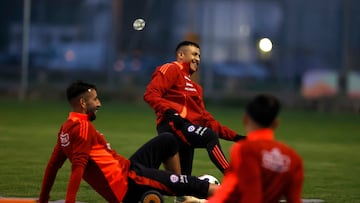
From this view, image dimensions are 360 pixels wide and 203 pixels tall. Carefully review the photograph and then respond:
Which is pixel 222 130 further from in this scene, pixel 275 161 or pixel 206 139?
pixel 275 161

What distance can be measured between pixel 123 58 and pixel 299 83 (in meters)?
7.29

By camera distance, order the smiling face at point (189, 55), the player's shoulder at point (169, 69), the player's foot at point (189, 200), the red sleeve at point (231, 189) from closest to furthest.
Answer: the red sleeve at point (231, 189) < the player's foot at point (189, 200) < the player's shoulder at point (169, 69) < the smiling face at point (189, 55)

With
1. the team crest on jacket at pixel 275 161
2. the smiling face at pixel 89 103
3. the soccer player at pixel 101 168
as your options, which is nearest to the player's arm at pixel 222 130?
the soccer player at pixel 101 168

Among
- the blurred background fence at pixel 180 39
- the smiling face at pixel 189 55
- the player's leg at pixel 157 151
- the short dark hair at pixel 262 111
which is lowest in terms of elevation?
the blurred background fence at pixel 180 39

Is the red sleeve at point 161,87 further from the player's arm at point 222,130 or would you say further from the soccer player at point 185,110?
the player's arm at point 222,130

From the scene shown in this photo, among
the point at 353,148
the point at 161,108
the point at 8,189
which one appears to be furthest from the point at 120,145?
the point at 161,108

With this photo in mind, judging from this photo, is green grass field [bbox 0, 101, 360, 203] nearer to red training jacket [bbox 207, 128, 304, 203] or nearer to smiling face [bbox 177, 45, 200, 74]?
smiling face [bbox 177, 45, 200, 74]

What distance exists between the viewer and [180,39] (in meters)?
42.8

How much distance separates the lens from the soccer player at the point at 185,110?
10.4m

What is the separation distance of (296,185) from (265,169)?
25 cm

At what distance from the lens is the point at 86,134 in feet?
29.3

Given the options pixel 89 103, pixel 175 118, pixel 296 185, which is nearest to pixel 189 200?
pixel 175 118

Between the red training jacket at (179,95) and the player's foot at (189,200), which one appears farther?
the red training jacket at (179,95)

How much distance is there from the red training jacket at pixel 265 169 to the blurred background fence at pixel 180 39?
33.0 m
